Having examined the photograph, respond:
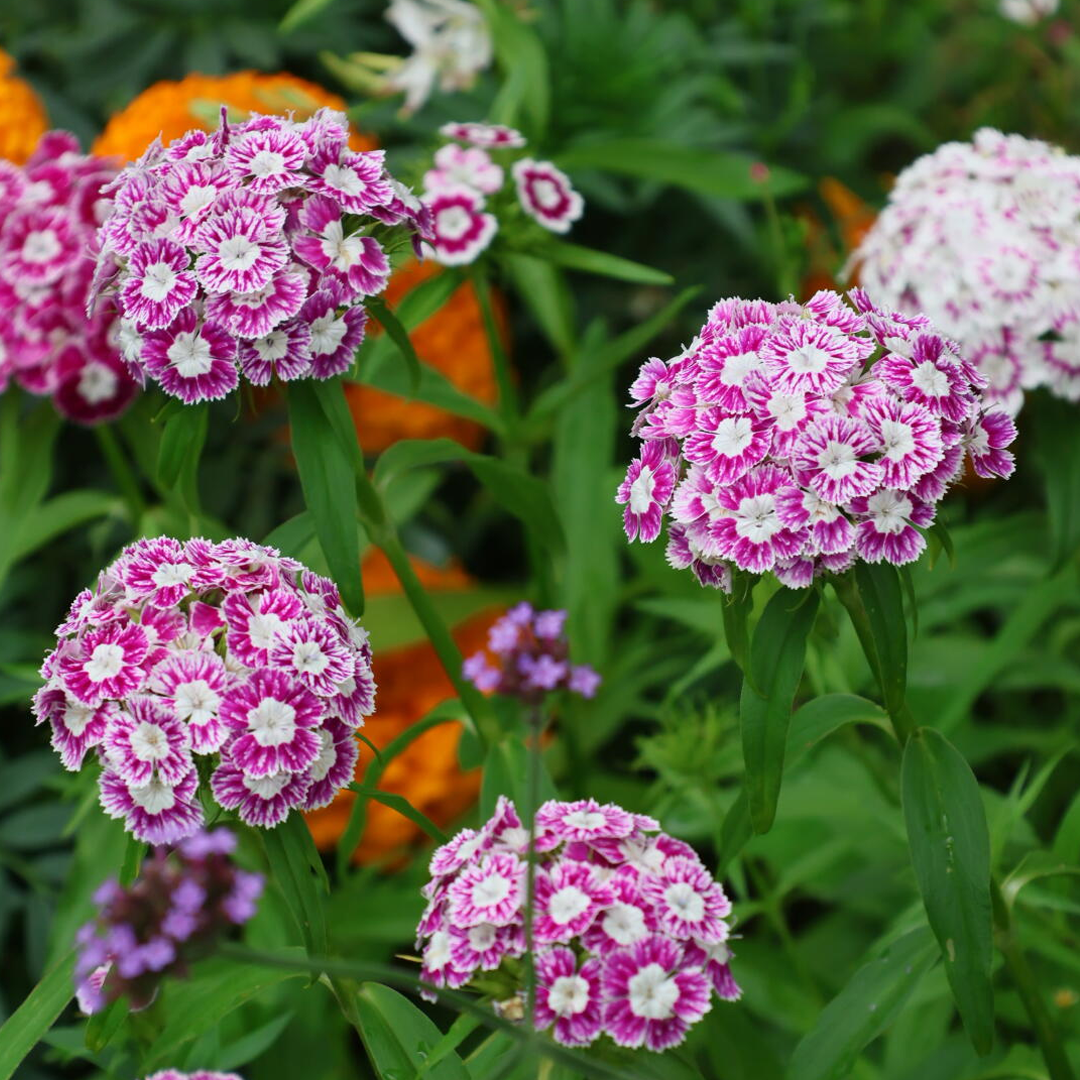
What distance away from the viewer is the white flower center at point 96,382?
1.92 metres

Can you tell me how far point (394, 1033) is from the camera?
1.33 meters

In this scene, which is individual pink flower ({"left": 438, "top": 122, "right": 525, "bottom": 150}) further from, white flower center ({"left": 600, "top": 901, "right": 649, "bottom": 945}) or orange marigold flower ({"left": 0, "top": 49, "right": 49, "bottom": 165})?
white flower center ({"left": 600, "top": 901, "right": 649, "bottom": 945})

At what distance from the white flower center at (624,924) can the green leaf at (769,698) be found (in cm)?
16

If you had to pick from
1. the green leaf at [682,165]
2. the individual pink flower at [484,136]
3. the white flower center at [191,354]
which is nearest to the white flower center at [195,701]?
the white flower center at [191,354]

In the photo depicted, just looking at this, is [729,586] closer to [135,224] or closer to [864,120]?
[135,224]

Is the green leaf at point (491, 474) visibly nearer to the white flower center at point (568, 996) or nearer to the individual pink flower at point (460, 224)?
the individual pink flower at point (460, 224)

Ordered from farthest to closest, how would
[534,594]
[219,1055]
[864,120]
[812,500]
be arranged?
[864,120] < [534,594] < [219,1055] < [812,500]

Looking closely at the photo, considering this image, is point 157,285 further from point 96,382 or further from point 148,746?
point 96,382

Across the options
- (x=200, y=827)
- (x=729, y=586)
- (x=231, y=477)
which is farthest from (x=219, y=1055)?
(x=231, y=477)

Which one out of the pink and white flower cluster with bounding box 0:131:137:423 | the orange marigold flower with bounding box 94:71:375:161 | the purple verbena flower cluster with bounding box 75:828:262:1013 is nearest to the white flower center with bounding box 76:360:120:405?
the pink and white flower cluster with bounding box 0:131:137:423

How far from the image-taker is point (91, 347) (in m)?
1.92

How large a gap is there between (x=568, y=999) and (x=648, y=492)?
45 centimetres

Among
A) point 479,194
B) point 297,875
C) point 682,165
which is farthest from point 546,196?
point 297,875

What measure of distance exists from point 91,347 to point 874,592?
3.96 ft
